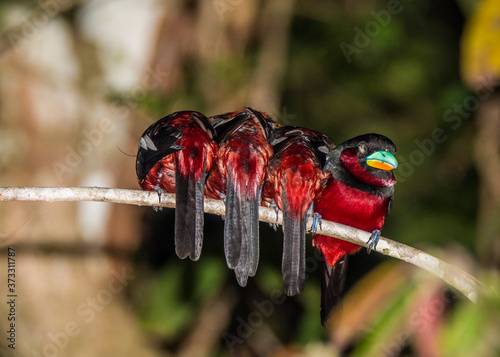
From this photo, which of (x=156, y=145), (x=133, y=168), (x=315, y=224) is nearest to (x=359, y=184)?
(x=315, y=224)

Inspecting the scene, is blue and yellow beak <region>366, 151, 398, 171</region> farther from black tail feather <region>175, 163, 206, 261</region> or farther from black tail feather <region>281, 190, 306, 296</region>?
black tail feather <region>175, 163, 206, 261</region>

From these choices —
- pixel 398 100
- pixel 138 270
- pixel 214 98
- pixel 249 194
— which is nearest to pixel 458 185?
pixel 398 100

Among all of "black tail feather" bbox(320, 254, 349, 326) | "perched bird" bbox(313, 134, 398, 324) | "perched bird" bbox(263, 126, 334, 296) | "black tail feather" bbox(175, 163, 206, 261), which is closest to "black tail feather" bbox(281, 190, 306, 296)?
"perched bird" bbox(263, 126, 334, 296)

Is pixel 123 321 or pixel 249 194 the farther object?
pixel 123 321

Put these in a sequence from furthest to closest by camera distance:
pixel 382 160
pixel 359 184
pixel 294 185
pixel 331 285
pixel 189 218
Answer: pixel 331 285 < pixel 359 184 < pixel 382 160 < pixel 294 185 < pixel 189 218

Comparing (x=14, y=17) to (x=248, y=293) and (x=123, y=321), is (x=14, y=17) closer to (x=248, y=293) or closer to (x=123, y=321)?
(x=123, y=321)

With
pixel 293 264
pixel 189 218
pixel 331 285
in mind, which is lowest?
pixel 331 285

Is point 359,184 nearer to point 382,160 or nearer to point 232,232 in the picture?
point 382,160
